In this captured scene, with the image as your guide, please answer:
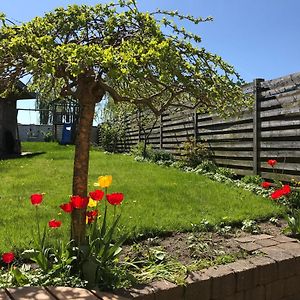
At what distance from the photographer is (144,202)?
555cm

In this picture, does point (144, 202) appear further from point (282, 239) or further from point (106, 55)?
point (106, 55)

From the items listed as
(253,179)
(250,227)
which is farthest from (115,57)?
(253,179)

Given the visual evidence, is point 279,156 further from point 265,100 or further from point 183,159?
point 183,159

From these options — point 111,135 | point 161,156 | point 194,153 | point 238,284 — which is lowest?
point 238,284

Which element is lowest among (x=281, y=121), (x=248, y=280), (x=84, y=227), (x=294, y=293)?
(x=294, y=293)

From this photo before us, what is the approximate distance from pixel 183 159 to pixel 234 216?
5.70 meters

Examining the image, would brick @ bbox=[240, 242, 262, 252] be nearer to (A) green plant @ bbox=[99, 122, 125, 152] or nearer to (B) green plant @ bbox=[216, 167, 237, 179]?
(B) green plant @ bbox=[216, 167, 237, 179]

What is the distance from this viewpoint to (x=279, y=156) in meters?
7.16

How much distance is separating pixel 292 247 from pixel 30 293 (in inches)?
94.8

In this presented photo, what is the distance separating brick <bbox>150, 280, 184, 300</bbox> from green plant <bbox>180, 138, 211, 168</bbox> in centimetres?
739

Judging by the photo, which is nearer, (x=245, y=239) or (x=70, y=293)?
(x=70, y=293)

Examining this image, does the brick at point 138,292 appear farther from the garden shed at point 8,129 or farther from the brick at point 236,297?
the garden shed at point 8,129

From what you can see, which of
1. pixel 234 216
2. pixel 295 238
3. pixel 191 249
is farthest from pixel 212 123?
pixel 191 249

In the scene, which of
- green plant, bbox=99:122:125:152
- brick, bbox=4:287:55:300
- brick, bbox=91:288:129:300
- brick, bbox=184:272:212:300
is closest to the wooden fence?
brick, bbox=184:272:212:300
